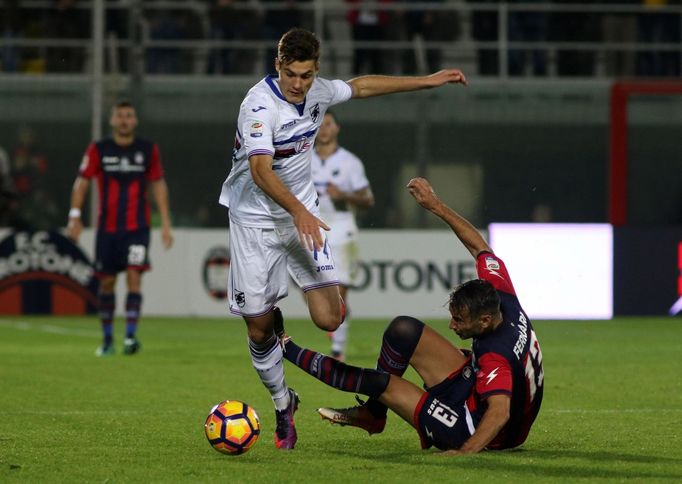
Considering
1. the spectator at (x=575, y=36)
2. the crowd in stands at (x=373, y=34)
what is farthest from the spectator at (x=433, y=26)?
the spectator at (x=575, y=36)

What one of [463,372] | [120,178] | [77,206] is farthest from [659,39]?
[463,372]

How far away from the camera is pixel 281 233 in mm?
7016

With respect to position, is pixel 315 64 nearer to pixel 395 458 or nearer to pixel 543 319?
pixel 395 458

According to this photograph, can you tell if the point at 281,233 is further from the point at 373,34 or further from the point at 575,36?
the point at 575,36

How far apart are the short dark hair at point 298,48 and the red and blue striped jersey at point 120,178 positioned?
615 cm

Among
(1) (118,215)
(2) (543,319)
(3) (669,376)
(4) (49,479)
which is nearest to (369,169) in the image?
(2) (543,319)

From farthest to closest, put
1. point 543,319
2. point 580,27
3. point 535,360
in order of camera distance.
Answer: point 580,27 → point 543,319 → point 535,360

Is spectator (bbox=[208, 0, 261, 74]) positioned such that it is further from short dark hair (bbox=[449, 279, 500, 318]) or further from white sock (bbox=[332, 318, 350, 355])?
short dark hair (bbox=[449, 279, 500, 318])

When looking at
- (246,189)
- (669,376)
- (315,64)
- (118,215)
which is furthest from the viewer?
(118,215)

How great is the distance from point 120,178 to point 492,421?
7.32m

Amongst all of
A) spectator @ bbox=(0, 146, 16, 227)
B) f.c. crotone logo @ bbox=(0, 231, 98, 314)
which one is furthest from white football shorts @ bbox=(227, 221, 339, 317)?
spectator @ bbox=(0, 146, 16, 227)

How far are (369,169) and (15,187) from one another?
14.9 feet

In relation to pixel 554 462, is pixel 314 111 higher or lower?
higher

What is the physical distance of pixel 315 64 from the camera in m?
6.62
